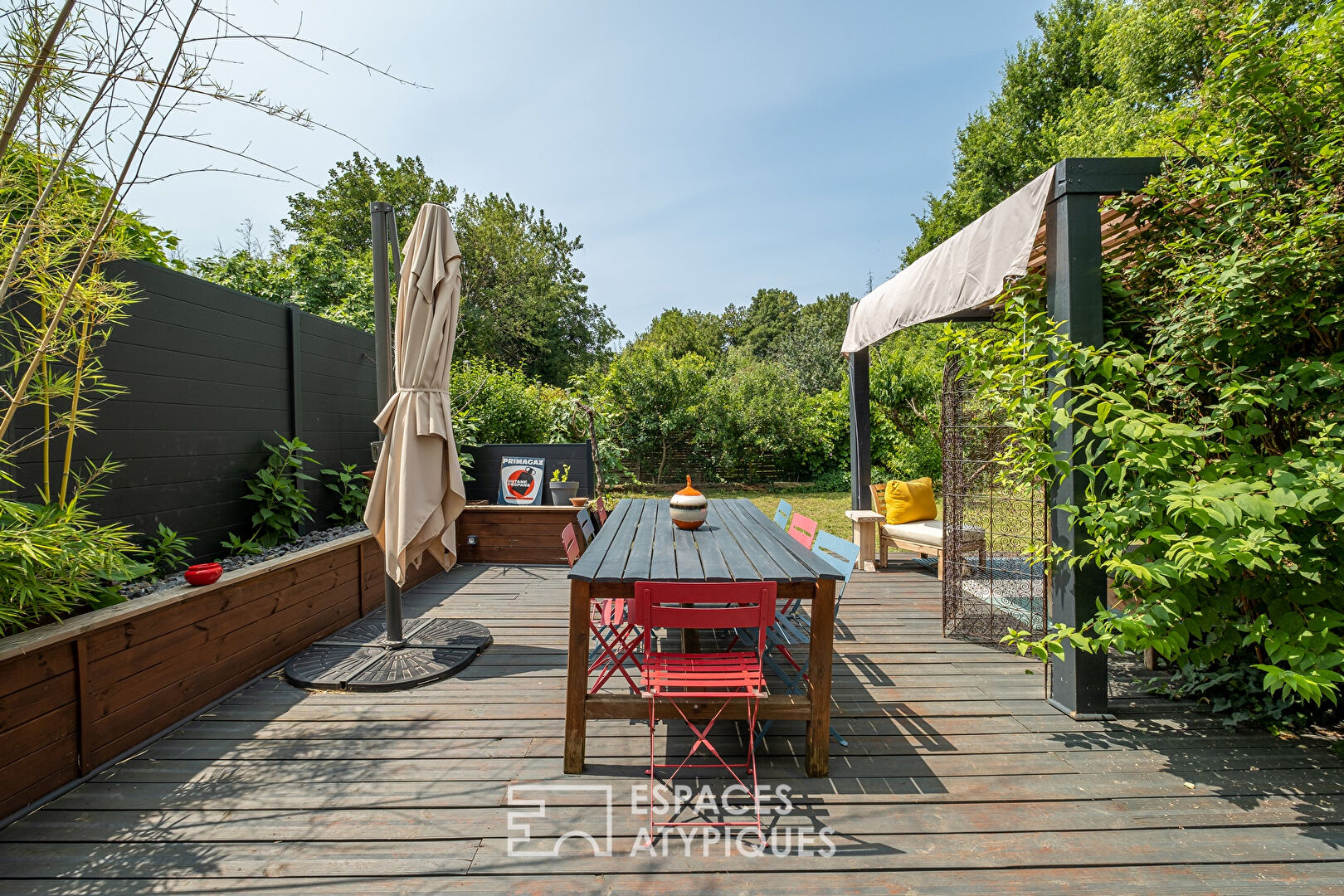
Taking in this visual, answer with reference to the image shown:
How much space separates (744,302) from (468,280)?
2226 centimetres

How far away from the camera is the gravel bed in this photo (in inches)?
110

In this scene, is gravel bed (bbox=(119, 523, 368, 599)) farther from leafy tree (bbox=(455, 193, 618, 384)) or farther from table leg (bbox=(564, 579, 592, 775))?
leafy tree (bbox=(455, 193, 618, 384))

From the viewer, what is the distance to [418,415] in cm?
319

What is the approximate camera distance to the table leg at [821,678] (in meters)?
2.22

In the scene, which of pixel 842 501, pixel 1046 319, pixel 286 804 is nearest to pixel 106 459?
pixel 286 804

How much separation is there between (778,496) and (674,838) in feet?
32.7

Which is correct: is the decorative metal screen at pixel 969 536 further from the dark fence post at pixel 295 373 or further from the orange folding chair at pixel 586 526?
the dark fence post at pixel 295 373

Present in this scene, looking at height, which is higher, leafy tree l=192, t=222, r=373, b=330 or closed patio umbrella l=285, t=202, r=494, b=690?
leafy tree l=192, t=222, r=373, b=330

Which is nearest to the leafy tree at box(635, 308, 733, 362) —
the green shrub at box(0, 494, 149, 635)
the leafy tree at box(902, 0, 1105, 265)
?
the leafy tree at box(902, 0, 1105, 265)

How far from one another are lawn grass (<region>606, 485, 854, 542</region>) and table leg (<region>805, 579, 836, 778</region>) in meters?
6.22

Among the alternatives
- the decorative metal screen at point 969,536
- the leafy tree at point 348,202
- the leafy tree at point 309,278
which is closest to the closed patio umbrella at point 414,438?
the decorative metal screen at point 969,536

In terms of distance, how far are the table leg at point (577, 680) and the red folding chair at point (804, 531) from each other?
56.4 inches
